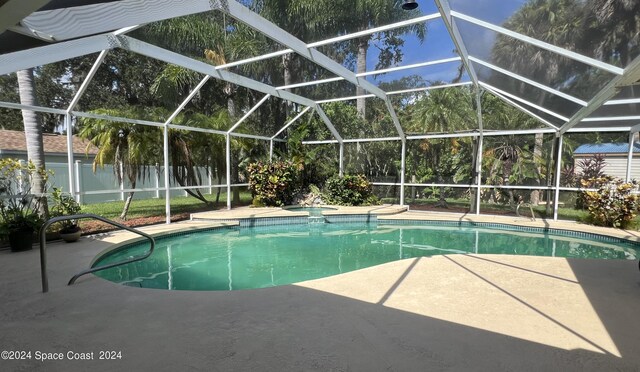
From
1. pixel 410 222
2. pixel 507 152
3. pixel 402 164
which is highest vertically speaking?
pixel 507 152

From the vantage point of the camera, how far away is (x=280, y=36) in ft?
19.3

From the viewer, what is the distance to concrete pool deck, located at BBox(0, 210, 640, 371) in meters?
2.25

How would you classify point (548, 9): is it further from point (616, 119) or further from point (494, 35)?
point (616, 119)

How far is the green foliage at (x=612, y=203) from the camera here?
8016 millimetres

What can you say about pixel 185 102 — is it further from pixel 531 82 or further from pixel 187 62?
pixel 531 82

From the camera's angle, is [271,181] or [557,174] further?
[271,181]

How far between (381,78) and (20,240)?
8.43m

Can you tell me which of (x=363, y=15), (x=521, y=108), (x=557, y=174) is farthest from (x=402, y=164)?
(x=363, y=15)

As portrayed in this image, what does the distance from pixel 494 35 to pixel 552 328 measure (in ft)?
16.5

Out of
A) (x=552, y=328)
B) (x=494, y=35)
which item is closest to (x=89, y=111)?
(x=494, y=35)

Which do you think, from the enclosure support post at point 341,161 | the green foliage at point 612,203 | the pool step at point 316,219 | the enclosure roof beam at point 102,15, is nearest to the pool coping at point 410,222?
the pool step at point 316,219

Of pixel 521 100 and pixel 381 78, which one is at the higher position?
pixel 381 78

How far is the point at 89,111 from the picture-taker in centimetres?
734

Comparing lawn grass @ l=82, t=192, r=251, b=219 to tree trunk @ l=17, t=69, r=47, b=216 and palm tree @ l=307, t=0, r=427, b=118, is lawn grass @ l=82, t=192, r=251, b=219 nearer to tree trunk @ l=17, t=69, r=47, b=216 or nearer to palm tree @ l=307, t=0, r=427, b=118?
tree trunk @ l=17, t=69, r=47, b=216
